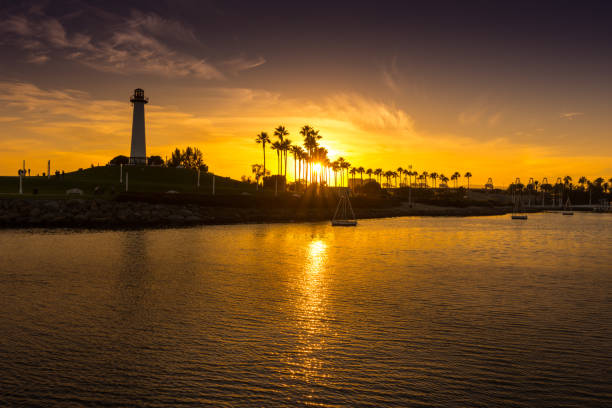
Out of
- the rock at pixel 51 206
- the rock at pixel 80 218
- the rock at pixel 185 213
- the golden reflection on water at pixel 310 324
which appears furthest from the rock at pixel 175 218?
the golden reflection on water at pixel 310 324

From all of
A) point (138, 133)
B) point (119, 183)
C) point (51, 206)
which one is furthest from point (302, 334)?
point (138, 133)

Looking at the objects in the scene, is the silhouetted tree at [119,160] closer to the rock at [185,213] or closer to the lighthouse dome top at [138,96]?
the lighthouse dome top at [138,96]

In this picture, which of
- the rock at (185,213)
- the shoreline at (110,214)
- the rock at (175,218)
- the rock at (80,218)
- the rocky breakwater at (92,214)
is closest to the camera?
the shoreline at (110,214)

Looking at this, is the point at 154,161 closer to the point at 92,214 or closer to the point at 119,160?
the point at 119,160

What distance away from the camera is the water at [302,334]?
11188mm

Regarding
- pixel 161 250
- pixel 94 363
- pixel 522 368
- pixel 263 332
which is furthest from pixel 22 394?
pixel 161 250

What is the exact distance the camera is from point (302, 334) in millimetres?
15867

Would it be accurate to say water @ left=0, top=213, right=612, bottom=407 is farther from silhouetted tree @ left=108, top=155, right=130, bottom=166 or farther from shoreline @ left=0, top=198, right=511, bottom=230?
silhouetted tree @ left=108, top=155, right=130, bottom=166

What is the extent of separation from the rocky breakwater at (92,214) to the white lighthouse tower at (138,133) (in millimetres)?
76353

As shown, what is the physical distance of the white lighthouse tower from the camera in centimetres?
16288

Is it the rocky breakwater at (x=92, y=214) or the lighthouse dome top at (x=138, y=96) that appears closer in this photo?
the rocky breakwater at (x=92, y=214)

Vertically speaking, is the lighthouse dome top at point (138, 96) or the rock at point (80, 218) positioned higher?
the lighthouse dome top at point (138, 96)

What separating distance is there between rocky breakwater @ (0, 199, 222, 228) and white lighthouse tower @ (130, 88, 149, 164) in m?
76.4

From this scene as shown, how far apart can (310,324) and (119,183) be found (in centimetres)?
12026
